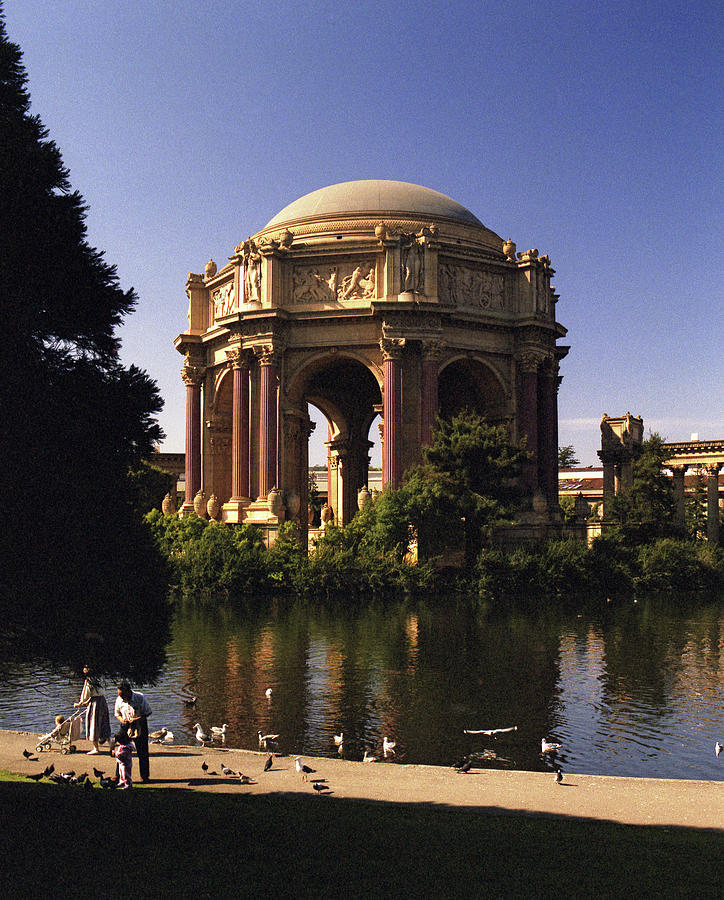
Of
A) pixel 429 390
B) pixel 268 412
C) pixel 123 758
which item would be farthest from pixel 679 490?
pixel 123 758

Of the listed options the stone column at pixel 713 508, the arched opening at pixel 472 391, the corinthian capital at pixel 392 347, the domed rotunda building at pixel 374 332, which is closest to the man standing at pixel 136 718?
the domed rotunda building at pixel 374 332

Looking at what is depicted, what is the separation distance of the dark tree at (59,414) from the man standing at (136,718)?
2.62 meters

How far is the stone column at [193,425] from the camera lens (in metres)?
54.6

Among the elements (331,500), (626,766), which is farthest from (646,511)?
(626,766)

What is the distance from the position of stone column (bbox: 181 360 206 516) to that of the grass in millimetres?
45366

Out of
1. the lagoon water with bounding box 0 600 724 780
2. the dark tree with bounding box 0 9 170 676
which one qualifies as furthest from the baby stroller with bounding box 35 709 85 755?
the dark tree with bounding box 0 9 170 676

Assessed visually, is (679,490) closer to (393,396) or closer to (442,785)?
(393,396)

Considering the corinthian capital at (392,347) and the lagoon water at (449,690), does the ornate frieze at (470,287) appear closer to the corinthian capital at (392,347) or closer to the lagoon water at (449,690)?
the corinthian capital at (392,347)

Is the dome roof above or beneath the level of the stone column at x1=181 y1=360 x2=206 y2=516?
above

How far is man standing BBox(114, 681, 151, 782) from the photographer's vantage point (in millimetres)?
11906

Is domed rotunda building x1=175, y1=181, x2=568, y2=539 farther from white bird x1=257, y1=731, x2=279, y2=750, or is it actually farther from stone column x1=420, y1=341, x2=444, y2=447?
white bird x1=257, y1=731, x2=279, y2=750

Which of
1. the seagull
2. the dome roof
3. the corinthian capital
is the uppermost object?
the dome roof

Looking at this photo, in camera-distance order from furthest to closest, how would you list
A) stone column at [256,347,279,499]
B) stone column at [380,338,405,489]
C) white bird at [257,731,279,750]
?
stone column at [256,347,279,499] → stone column at [380,338,405,489] → white bird at [257,731,279,750]

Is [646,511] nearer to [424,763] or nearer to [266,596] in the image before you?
[266,596]
